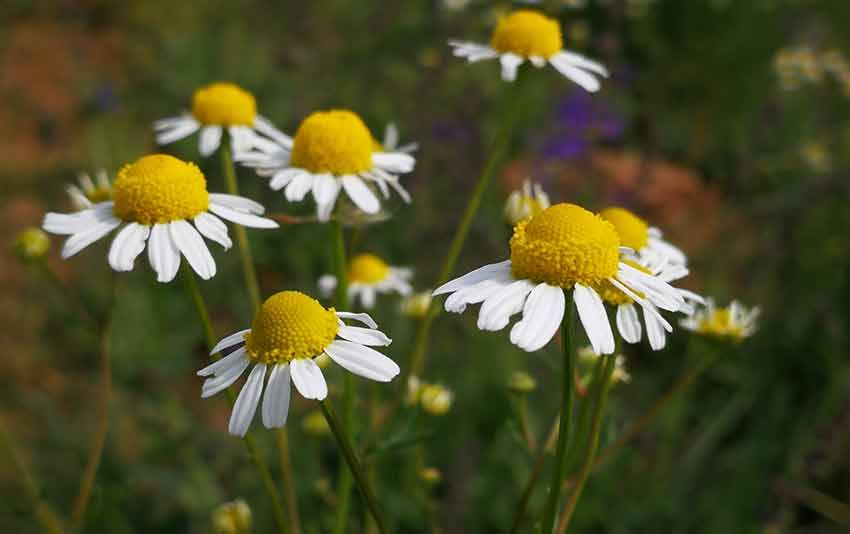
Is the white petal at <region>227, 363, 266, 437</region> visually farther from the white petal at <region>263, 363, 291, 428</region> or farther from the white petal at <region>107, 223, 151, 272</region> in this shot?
the white petal at <region>107, 223, 151, 272</region>

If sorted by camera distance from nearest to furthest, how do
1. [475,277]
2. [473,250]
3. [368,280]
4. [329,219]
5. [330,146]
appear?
[475,277] < [329,219] < [330,146] < [368,280] < [473,250]

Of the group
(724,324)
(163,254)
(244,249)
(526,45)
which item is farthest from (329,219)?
(724,324)

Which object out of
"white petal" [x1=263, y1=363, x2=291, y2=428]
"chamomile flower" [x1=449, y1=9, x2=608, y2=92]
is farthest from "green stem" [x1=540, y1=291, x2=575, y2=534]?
"chamomile flower" [x1=449, y1=9, x2=608, y2=92]

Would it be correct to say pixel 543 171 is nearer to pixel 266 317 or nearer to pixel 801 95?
pixel 801 95

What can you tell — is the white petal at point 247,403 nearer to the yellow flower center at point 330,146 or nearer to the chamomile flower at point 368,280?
the yellow flower center at point 330,146

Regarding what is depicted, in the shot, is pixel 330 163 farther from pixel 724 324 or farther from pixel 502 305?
pixel 724 324

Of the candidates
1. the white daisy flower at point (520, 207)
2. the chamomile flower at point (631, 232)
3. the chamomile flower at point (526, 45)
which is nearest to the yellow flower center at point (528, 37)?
the chamomile flower at point (526, 45)

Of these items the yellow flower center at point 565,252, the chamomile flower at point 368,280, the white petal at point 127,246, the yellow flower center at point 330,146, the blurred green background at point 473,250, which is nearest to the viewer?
the yellow flower center at point 565,252
